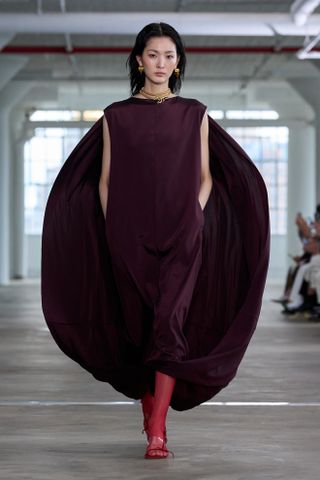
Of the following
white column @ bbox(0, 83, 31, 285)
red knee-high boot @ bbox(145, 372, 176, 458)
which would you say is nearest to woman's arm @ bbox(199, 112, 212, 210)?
red knee-high boot @ bbox(145, 372, 176, 458)

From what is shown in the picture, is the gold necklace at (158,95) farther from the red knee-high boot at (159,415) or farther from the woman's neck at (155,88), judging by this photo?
the red knee-high boot at (159,415)

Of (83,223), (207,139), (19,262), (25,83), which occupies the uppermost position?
(25,83)

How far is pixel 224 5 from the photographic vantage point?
631 inches

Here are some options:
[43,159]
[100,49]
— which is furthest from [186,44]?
[43,159]

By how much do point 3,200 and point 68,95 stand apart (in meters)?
7.07

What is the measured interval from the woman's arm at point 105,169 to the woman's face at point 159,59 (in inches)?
8.4

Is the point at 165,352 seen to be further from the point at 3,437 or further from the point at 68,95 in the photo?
the point at 68,95

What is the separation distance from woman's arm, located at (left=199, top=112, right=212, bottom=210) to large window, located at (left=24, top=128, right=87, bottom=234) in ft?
90.2

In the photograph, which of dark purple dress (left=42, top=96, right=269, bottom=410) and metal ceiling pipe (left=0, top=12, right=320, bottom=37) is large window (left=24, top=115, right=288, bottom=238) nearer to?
metal ceiling pipe (left=0, top=12, right=320, bottom=37)

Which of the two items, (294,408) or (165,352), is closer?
(165,352)

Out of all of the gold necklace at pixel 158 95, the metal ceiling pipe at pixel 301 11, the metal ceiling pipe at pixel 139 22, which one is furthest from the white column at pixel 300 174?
the gold necklace at pixel 158 95

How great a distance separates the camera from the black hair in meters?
4.04

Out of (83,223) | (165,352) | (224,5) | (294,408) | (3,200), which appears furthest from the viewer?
(3,200)

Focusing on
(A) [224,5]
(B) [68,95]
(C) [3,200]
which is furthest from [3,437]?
(B) [68,95]
